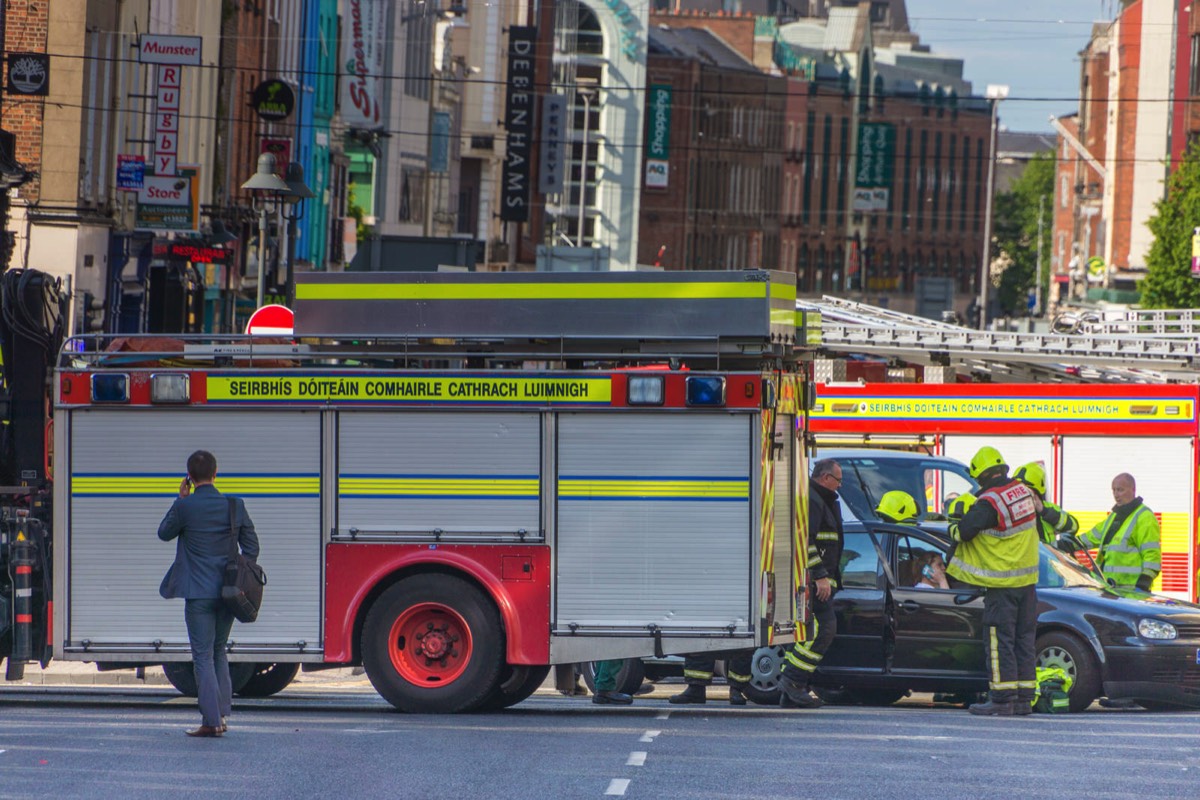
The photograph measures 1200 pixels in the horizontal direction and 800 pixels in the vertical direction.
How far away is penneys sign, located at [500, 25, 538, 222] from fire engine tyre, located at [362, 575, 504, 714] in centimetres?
5681

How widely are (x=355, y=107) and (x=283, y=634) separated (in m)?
34.2

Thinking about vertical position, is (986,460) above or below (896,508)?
above

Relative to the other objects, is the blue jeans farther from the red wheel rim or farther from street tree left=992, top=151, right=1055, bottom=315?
street tree left=992, top=151, right=1055, bottom=315

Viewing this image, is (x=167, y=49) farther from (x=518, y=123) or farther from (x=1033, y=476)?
(x=518, y=123)

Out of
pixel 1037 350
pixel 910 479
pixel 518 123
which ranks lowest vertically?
pixel 910 479

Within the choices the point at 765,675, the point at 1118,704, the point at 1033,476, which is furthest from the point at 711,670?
the point at 1033,476

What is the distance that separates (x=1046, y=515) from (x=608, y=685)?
13.6ft

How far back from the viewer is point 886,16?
169500 millimetres

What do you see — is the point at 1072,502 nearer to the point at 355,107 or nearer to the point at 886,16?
the point at 355,107

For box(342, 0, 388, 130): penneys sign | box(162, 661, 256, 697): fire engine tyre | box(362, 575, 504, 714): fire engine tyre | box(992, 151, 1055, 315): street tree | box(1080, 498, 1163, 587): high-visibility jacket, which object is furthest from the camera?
box(992, 151, 1055, 315): street tree

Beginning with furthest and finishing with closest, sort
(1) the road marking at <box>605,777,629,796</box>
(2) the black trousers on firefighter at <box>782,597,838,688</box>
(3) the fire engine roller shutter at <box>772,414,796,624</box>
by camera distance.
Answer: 1. (2) the black trousers on firefighter at <box>782,597,838,688</box>
2. (3) the fire engine roller shutter at <box>772,414,796,624</box>
3. (1) the road marking at <box>605,777,629,796</box>

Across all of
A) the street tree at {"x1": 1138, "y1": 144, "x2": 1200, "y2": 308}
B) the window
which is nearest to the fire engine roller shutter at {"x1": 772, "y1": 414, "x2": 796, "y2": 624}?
the window

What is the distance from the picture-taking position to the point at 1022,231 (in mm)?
143375

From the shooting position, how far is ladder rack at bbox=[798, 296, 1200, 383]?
27.9 metres
